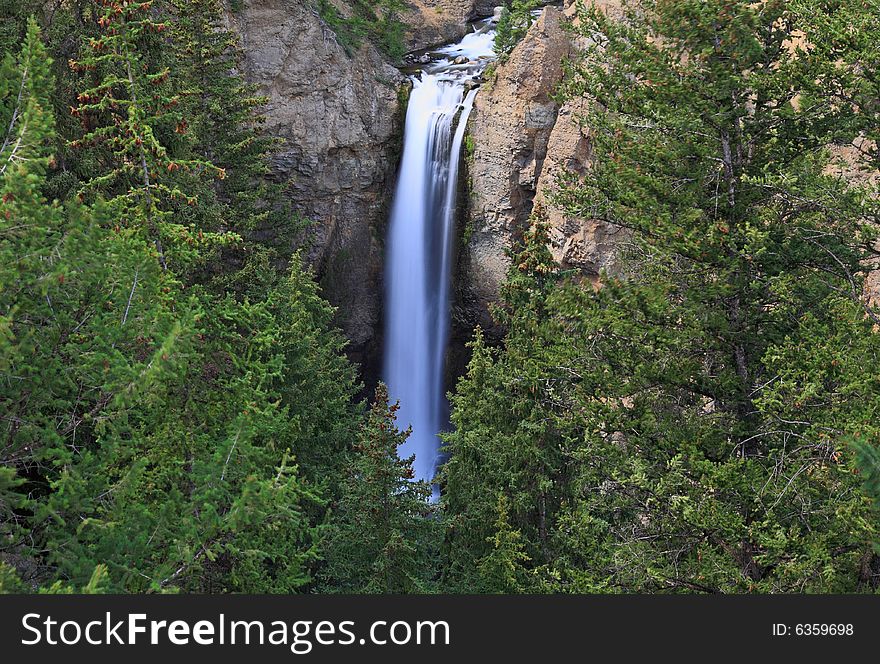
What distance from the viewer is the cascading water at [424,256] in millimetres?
28625

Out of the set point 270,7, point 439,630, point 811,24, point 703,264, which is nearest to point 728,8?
point 811,24

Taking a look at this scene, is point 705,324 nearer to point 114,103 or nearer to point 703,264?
point 703,264

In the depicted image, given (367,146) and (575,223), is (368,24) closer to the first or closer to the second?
(367,146)

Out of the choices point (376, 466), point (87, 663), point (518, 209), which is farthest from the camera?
point (518, 209)

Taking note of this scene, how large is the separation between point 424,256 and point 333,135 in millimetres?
5867

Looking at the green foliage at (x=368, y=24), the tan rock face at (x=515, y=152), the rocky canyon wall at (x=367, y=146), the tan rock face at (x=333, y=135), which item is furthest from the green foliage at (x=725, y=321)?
the green foliage at (x=368, y=24)

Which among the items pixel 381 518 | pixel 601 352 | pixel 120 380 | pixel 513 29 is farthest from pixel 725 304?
pixel 513 29

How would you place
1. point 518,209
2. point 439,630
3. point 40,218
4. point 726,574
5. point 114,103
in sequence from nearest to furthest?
point 439,630
point 40,218
point 726,574
point 114,103
point 518,209

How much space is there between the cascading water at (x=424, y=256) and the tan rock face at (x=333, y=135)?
0.75 m

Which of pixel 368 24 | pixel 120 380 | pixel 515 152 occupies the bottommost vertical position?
pixel 120 380

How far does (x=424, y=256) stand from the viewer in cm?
2927

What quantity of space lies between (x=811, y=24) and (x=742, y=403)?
4.78 metres

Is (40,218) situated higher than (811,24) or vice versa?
(811,24)

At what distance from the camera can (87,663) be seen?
6016 millimetres
